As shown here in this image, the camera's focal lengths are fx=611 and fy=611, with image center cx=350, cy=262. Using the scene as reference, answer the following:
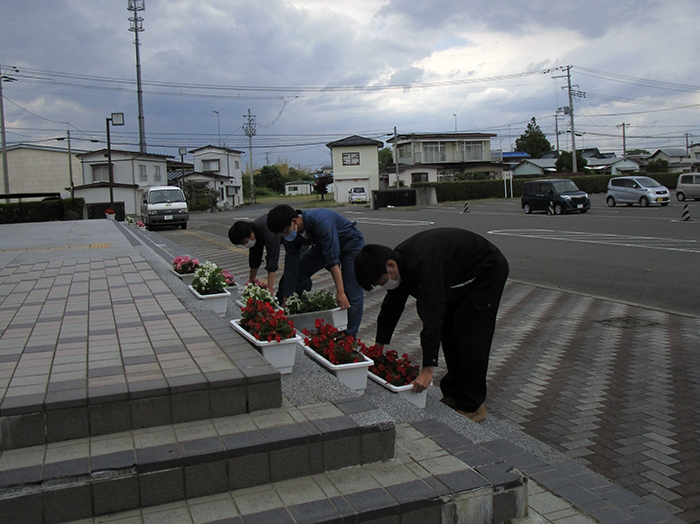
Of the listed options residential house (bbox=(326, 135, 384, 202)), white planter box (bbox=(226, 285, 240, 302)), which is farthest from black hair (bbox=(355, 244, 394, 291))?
residential house (bbox=(326, 135, 384, 202))

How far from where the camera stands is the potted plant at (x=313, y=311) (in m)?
5.61

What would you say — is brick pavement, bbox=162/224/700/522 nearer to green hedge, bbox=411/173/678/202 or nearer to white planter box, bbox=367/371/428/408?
white planter box, bbox=367/371/428/408

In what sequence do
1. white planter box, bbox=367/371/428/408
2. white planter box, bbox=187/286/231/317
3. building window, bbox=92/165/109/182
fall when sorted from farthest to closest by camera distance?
building window, bbox=92/165/109/182
white planter box, bbox=187/286/231/317
white planter box, bbox=367/371/428/408

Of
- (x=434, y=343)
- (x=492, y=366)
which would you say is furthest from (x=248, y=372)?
(x=492, y=366)

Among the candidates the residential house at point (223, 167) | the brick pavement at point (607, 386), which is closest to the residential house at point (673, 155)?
the residential house at point (223, 167)

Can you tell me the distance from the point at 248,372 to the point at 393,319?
1234 mm

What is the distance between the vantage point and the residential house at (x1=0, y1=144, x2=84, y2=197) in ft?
185

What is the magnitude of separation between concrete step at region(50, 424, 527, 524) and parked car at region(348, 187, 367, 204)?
54.6 metres

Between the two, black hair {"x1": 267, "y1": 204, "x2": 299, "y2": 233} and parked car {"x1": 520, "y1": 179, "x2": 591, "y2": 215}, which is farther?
parked car {"x1": 520, "y1": 179, "x2": 591, "y2": 215}

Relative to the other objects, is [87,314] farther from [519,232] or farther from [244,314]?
[519,232]

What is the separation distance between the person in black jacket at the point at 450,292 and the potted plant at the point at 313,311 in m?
1.44

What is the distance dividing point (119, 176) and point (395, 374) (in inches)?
2251

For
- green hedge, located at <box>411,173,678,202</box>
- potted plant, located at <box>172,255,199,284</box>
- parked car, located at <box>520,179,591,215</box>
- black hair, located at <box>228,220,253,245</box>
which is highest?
green hedge, located at <box>411,173,678,202</box>

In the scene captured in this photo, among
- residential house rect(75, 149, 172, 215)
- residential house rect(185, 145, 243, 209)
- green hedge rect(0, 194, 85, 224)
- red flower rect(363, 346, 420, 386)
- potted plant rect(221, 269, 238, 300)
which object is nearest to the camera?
red flower rect(363, 346, 420, 386)
